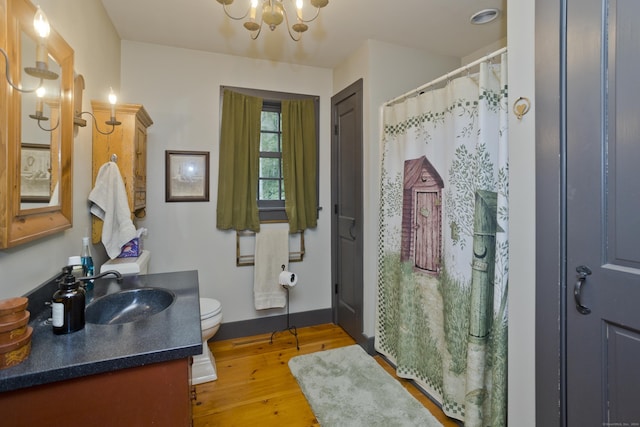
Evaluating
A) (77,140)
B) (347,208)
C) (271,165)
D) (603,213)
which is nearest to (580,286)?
(603,213)

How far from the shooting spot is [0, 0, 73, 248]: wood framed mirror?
991 millimetres

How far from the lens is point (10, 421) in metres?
0.80

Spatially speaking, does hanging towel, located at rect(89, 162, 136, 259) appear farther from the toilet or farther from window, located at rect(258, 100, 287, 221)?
window, located at rect(258, 100, 287, 221)

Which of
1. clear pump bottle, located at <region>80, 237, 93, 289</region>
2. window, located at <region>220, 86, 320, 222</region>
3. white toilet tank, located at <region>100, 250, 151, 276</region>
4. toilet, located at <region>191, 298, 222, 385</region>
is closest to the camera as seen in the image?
clear pump bottle, located at <region>80, 237, 93, 289</region>

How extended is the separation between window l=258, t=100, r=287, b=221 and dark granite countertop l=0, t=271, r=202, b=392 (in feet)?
5.83

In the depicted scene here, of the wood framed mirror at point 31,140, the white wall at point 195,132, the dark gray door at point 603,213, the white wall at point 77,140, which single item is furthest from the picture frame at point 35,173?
the dark gray door at point 603,213

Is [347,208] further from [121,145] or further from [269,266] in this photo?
[121,145]

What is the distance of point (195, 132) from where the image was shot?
2730 mm

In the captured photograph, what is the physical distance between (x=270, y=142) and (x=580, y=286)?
2560mm

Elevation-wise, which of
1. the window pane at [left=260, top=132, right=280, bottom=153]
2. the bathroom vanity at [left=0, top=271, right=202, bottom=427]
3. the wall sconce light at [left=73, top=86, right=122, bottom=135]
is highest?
the window pane at [left=260, top=132, right=280, bottom=153]

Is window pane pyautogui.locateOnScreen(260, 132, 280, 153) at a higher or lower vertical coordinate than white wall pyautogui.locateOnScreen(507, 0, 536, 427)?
higher

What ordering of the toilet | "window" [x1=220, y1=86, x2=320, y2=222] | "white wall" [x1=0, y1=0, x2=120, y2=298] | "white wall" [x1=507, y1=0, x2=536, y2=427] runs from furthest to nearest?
"window" [x1=220, y1=86, x2=320, y2=222], the toilet, "white wall" [x1=507, y1=0, x2=536, y2=427], "white wall" [x1=0, y1=0, x2=120, y2=298]

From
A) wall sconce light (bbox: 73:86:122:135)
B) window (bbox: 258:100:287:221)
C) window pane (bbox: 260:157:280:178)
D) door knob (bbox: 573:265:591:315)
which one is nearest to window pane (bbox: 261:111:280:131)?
window (bbox: 258:100:287:221)

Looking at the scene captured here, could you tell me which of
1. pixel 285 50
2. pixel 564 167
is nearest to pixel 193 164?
pixel 285 50
